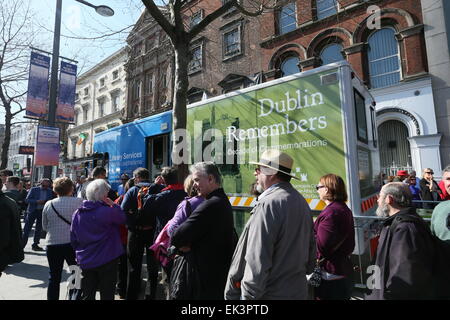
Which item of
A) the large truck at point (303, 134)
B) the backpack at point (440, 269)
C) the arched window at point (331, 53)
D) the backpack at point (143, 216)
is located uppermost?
the arched window at point (331, 53)

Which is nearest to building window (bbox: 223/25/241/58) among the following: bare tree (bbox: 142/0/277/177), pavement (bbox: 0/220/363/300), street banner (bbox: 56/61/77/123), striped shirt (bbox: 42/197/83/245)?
street banner (bbox: 56/61/77/123)

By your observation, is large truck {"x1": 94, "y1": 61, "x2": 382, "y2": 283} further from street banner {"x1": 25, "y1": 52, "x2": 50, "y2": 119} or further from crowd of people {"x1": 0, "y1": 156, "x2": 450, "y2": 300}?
street banner {"x1": 25, "y1": 52, "x2": 50, "y2": 119}

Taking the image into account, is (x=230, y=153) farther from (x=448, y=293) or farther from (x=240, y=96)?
(x=448, y=293)

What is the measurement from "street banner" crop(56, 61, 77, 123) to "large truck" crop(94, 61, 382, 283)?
6495mm

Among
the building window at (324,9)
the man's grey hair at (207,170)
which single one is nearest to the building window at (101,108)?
the building window at (324,9)

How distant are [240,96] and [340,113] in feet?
6.46

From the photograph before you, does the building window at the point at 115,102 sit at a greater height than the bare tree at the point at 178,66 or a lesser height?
greater

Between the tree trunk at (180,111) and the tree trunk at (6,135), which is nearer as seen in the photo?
the tree trunk at (180,111)

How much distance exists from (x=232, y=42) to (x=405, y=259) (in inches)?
769

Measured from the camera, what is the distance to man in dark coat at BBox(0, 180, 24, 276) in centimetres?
323

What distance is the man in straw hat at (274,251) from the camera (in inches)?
70.4

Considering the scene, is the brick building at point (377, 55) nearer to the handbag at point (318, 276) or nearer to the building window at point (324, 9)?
the building window at point (324, 9)

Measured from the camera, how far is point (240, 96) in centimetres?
525

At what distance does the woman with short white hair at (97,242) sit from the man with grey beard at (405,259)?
108 inches
